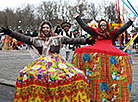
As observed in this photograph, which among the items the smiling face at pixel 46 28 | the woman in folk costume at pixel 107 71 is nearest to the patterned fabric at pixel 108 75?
the woman in folk costume at pixel 107 71

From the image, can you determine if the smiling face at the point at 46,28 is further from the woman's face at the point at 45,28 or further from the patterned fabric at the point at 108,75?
the patterned fabric at the point at 108,75

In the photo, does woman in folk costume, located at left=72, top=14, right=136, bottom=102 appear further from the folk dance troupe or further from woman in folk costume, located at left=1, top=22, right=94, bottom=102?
woman in folk costume, located at left=1, top=22, right=94, bottom=102


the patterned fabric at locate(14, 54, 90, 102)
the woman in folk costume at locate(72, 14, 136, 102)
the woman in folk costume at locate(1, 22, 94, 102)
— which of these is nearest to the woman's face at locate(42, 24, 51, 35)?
the woman in folk costume at locate(1, 22, 94, 102)

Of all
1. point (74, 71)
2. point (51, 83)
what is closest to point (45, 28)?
point (74, 71)

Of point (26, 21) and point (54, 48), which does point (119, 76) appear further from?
point (26, 21)

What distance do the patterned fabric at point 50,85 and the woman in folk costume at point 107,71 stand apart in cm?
133

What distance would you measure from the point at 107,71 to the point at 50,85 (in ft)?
5.69

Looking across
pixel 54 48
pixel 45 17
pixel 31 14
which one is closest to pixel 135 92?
pixel 54 48

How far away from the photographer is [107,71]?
17.6ft

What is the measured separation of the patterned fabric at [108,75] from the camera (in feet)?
17.3

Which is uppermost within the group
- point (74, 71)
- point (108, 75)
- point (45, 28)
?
point (45, 28)

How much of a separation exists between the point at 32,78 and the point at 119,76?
6.37 ft

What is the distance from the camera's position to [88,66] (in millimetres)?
5512

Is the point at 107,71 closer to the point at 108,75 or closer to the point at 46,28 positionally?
the point at 108,75
